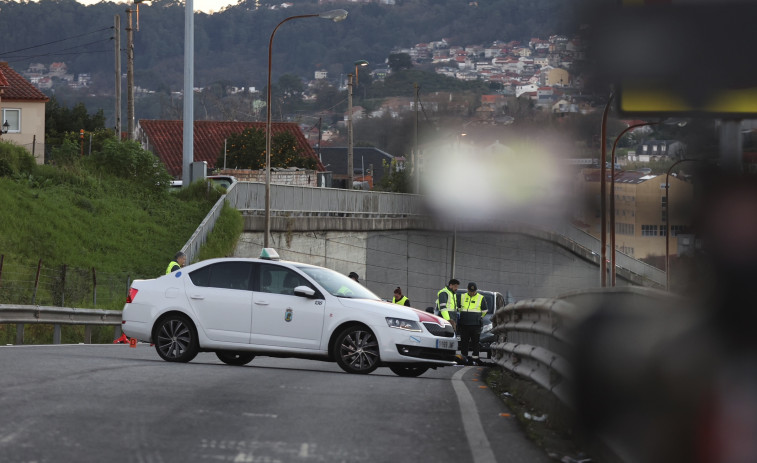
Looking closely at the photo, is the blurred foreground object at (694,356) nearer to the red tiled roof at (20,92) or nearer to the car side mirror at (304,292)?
the car side mirror at (304,292)

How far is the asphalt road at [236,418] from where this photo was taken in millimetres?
7762

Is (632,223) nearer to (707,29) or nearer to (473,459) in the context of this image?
(707,29)

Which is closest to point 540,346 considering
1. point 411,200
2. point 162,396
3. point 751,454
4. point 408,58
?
point 162,396

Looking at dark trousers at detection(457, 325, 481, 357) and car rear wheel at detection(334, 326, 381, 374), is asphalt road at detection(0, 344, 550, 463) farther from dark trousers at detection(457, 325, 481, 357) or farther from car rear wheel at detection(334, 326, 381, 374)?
dark trousers at detection(457, 325, 481, 357)

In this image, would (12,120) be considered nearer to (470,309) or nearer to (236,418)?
(470,309)

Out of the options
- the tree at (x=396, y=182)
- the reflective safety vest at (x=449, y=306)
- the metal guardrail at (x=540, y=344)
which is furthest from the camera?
the tree at (x=396, y=182)

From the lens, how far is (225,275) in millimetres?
16172

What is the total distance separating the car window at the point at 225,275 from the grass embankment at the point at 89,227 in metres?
10.1

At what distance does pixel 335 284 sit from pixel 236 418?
6.84 meters

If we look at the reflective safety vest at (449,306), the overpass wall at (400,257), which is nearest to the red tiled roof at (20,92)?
the overpass wall at (400,257)

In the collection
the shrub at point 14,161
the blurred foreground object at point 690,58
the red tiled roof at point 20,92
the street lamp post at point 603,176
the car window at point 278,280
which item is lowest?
the car window at point 278,280

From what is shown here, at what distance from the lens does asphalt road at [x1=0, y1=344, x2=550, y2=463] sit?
25.5 ft

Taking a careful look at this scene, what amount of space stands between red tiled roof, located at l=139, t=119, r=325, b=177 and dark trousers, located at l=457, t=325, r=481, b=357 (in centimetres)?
6031

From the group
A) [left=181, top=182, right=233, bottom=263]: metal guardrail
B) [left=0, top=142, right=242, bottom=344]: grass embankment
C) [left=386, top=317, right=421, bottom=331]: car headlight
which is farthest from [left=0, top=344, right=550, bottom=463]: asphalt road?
[left=181, top=182, right=233, bottom=263]: metal guardrail
